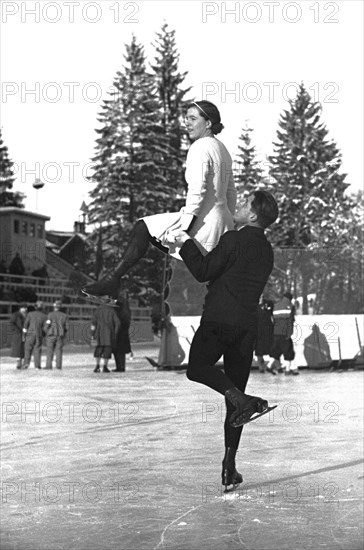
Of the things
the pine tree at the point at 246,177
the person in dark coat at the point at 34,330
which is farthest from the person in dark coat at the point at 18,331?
the pine tree at the point at 246,177

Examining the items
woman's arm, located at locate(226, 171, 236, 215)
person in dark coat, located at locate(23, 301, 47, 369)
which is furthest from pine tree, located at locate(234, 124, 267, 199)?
person in dark coat, located at locate(23, 301, 47, 369)

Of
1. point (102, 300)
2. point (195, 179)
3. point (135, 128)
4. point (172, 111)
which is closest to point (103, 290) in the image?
point (102, 300)

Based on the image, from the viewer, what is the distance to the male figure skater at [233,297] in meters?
2.25

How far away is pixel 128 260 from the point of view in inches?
88.2

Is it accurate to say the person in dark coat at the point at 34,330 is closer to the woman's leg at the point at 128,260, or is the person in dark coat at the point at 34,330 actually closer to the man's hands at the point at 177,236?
the woman's leg at the point at 128,260

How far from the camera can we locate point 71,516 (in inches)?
710

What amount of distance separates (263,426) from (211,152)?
1006 inches

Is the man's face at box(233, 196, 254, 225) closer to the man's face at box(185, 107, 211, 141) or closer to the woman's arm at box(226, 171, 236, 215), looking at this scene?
the woman's arm at box(226, 171, 236, 215)

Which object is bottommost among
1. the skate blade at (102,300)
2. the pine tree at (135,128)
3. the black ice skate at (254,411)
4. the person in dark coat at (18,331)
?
the person in dark coat at (18,331)

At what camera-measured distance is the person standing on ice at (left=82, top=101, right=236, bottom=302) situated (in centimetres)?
221

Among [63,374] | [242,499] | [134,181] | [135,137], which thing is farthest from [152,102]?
[63,374]

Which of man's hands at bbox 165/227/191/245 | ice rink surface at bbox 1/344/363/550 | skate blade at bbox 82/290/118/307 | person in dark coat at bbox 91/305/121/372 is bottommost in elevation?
ice rink surface at bbox 1/344/363/550

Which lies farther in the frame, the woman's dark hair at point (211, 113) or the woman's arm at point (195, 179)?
the woman's dark hair at point (211, 113)

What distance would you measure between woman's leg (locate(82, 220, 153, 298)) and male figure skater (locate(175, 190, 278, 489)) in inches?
3.4
